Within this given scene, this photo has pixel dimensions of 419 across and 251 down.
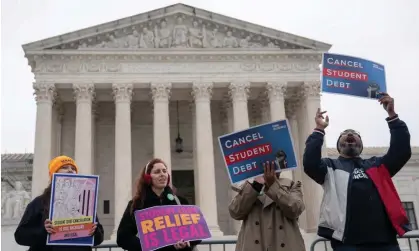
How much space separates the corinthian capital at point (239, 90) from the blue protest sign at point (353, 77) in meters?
21.8

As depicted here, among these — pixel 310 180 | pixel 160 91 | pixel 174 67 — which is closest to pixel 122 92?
pixel 160 91

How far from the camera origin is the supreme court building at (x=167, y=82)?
28922 millimetres

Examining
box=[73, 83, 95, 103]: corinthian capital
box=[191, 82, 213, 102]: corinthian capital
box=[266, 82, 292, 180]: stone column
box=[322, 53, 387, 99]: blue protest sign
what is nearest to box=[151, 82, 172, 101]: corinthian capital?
box=[191, 82, 213, 102]: corinthian capital

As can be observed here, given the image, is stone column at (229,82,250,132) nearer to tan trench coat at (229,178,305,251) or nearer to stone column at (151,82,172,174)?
stone column at (151,82,172,174)

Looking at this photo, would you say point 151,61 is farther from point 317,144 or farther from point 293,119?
point 317,144

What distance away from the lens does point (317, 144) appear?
615cm

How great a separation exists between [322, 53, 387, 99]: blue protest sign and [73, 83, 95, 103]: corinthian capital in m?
23.3

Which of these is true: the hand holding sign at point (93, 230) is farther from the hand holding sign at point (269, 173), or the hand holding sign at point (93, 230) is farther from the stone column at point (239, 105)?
the stone column at point (239, 105)

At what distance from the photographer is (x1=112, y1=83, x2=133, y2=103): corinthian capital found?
2972 centimetres

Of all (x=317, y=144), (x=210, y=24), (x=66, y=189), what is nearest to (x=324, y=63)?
(x=317, y=144)

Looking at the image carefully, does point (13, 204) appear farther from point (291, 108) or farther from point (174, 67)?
point (291, 108)

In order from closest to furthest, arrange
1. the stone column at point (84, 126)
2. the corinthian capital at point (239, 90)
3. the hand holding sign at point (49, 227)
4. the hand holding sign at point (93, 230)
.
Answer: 1. the hand holding sign at point (49, 227)
2. the hand holding sign at point (93, 230)
3. the stone column at point (84, 126)
4. the corinthian capital at point (239, 90)

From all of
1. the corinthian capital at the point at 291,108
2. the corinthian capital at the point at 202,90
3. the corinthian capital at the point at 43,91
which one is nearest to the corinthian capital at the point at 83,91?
the corinthian capital at the point at 43,91

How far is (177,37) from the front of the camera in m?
31.2
